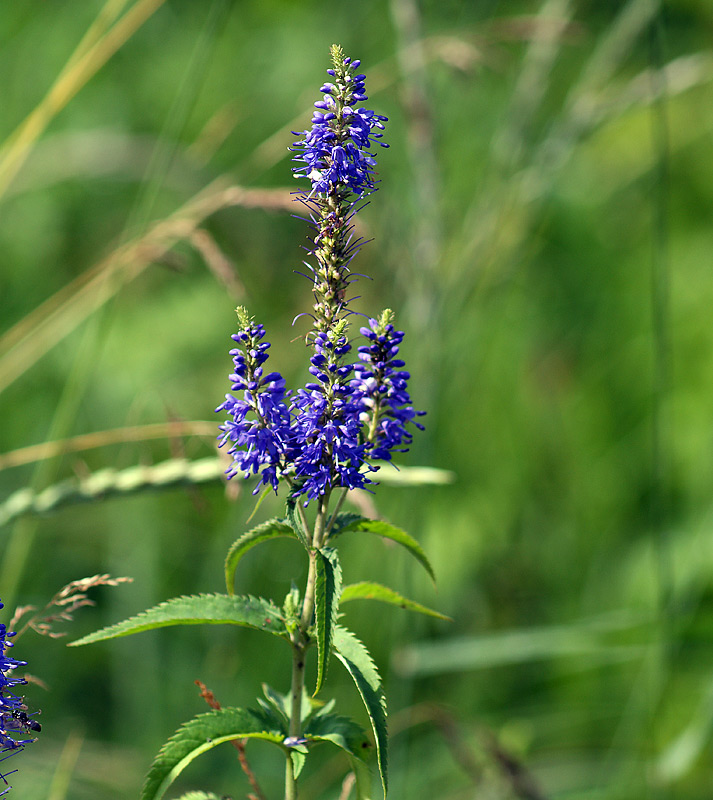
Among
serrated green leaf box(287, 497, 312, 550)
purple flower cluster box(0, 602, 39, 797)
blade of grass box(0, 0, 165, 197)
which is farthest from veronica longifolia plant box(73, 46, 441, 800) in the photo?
blade of grass box(0, 0, 165, 197)

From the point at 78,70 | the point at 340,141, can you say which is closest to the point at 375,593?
the point at 340,141

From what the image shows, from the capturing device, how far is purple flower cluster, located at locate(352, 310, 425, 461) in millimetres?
1233

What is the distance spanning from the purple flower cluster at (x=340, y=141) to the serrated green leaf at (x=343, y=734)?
31.0 inches

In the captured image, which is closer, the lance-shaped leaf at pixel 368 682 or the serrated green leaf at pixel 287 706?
the lance-shaped leaf at pixel 368 682

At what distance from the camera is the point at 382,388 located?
1.27m

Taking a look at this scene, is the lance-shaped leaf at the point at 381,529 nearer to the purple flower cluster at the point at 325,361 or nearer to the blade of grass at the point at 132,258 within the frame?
the purple flower cluster at the point at 325,361

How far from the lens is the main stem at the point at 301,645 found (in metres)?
1.23

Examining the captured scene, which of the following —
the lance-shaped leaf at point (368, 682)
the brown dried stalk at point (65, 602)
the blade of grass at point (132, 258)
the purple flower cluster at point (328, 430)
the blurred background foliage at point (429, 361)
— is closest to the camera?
the lance-shaped leaf at point (368, 682)

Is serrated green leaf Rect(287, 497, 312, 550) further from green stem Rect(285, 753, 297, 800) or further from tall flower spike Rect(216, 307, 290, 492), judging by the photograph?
green stem Rect(285, 753, 297, 800)

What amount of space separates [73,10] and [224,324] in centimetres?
262

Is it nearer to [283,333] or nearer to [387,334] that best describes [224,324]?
[283,333]

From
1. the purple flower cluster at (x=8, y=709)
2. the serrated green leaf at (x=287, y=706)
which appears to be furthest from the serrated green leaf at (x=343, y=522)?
the purple flower cluster at (x=8, y=709)

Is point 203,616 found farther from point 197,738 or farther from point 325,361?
point 325,361

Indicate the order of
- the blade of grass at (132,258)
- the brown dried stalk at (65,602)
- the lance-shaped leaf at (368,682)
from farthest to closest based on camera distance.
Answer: the blade of grass at (132,258) → the brown dried stalk at (65,602) → the lance-shaped leaf at (368,682)
